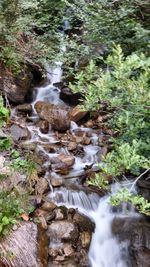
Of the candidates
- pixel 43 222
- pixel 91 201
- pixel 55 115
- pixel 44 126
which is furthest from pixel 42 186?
pixel 55 115

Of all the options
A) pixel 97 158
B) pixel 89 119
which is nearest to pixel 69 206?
pixel 97 158

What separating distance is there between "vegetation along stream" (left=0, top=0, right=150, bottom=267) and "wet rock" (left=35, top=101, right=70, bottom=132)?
0.03m

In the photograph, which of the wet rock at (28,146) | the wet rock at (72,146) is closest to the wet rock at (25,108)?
the wet rock at (28,146)

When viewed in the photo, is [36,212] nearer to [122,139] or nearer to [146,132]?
[122,139]

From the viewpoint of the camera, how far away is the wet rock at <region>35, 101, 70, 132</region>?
7352mm

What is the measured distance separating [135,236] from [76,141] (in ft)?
9.01

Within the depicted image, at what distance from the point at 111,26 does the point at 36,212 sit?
336 centimetres

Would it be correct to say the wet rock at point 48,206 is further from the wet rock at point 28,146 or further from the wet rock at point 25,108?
the wet rock at point 25,108

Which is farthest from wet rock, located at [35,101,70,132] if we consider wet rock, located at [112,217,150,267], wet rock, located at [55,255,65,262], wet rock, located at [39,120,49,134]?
wet rock, located at [55,255,65,262]

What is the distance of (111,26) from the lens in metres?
5.48

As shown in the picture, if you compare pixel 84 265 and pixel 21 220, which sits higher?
pixel 21 220

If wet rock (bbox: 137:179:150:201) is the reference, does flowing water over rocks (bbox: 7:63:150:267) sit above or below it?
below

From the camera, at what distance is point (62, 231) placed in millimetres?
4629

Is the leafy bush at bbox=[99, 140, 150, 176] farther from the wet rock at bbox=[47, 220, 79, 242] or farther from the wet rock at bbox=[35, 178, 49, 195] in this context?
the wet rock at bbox=[35, 178, 49, 195]
